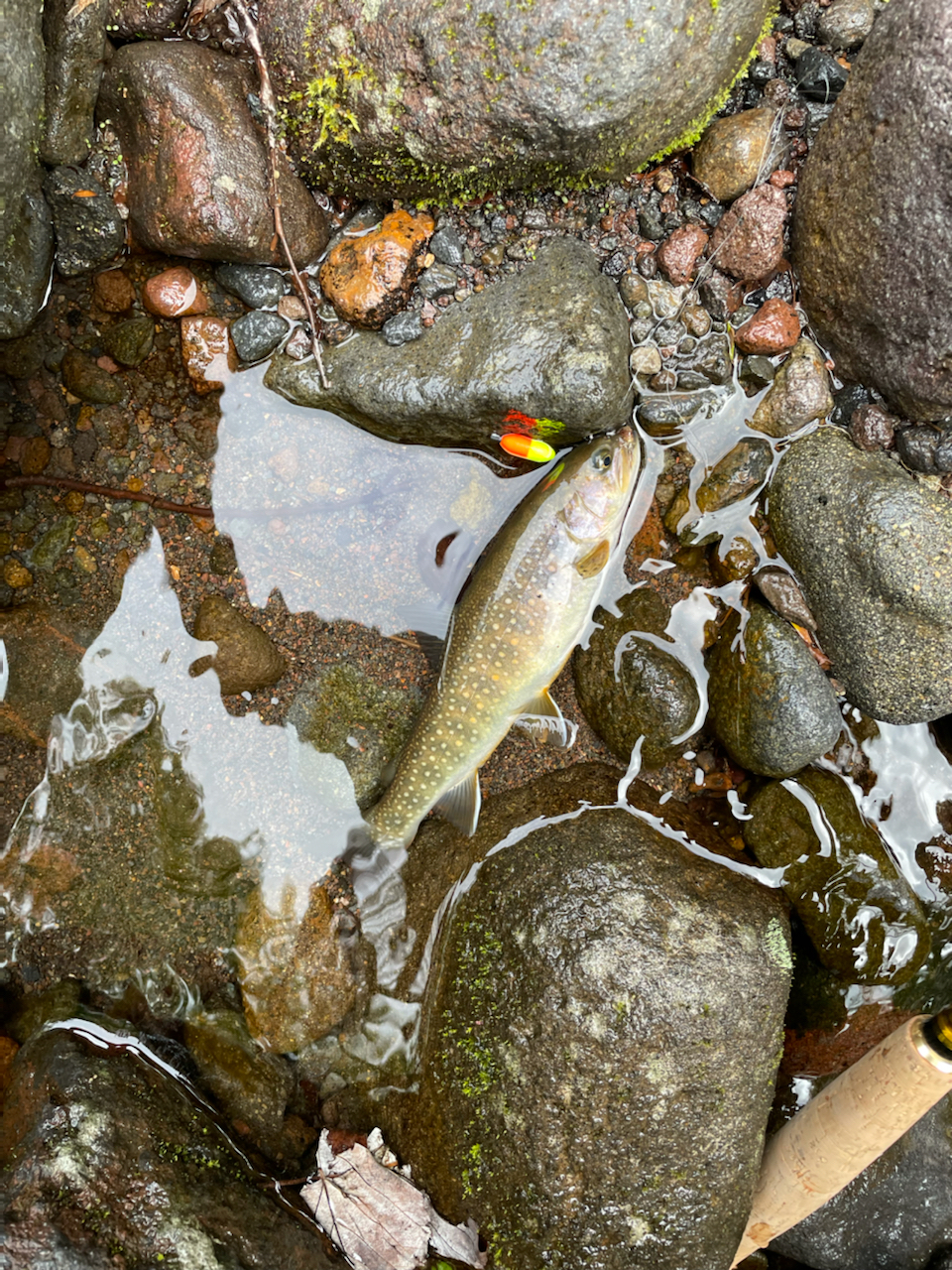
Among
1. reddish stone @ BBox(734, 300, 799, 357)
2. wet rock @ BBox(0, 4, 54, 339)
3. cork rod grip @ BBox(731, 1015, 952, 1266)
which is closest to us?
cork rod grip @ BBox(731, 1015, 952, 1266)

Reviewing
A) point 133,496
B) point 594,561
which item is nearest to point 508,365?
point 594,561

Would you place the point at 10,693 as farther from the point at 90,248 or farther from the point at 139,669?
the point at 90,248

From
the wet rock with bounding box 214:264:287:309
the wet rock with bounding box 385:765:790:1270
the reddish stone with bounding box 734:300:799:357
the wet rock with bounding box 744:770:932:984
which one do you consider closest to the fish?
the wet rock with bounding box 385:765:790:1270

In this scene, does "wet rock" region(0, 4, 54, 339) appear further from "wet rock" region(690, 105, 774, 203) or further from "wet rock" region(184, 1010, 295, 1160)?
"wet rock" region(184, 1010, 295, 1160)

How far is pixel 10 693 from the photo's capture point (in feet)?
12.6

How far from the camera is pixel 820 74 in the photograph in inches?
133

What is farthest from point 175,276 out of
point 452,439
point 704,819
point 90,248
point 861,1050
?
point 861,1050

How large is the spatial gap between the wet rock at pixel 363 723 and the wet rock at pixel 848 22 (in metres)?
3.57

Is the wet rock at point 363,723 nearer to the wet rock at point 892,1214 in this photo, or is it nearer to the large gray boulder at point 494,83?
the large gray boulder at point 494,83

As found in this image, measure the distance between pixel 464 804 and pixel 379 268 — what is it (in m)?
2.54

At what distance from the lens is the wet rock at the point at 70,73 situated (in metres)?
3.20

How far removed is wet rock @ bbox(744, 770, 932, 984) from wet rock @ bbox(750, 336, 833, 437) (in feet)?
5.59

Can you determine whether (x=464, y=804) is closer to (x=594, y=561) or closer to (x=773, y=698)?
(x=594, y=561)

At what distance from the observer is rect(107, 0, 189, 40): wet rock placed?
11.0ft
